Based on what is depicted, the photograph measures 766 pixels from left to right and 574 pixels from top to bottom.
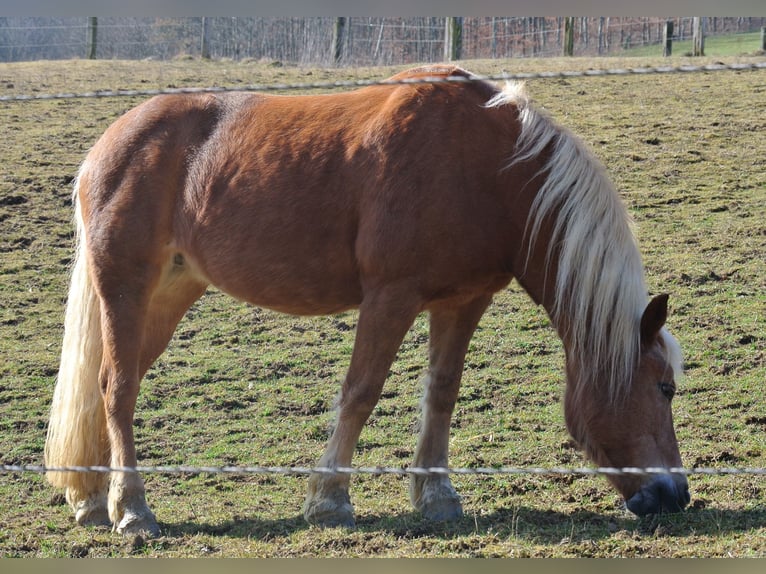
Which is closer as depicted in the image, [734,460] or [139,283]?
[139,283]

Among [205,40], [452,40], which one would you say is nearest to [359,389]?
[452,40]

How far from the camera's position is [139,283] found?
4480 millimetres

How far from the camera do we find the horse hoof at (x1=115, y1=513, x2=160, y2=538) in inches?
163

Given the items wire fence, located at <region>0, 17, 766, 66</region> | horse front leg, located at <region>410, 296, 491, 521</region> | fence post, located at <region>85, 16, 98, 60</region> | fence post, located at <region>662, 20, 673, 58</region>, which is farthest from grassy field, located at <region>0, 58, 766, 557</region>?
wire fence, located at <region>0, 17, 766, 66</region>

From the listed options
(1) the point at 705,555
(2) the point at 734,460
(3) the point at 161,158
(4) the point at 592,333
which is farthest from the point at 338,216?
(2) the point at 734,460

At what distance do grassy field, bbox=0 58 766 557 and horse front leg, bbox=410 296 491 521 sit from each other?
0.83ft

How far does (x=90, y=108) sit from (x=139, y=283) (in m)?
7.97

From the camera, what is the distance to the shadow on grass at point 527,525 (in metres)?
3.90

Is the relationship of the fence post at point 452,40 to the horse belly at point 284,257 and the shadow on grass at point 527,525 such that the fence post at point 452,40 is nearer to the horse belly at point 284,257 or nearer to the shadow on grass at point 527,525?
the horse belly at point 284,257

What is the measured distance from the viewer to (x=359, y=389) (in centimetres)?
416

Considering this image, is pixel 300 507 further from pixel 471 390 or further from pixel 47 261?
pixel 47 261

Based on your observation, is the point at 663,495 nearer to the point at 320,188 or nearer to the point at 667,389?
the point at 667,389

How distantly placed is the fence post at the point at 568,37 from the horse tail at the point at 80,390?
12049mm

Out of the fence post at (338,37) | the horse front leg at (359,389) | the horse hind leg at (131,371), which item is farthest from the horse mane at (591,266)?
the fence post at (338,37)
